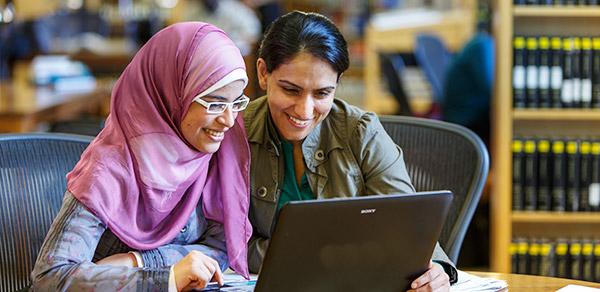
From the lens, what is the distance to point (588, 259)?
398 cm

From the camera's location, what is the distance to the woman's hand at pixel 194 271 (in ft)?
5.09

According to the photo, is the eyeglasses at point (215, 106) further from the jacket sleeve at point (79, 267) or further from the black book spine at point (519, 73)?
the black book spine at point (519, 73)

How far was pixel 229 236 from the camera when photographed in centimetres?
183

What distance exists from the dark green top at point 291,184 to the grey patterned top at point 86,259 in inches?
10.7

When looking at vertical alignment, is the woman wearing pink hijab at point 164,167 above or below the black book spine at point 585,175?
above


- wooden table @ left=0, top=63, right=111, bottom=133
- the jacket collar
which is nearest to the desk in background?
wooden table @ left=0, top=63, right=111, bottom=133

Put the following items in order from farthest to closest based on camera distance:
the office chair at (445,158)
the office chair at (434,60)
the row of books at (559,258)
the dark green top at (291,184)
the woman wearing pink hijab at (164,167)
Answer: the office chair at (434,60), the row of books at (559,258), the office chair at (445,158), the dark green top at (291,184), the woman wearing pink hijab at (164,167)

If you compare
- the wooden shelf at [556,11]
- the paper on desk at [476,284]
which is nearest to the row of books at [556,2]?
the wooden shelf at [556,11]

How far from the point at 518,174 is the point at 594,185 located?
0.95 ft

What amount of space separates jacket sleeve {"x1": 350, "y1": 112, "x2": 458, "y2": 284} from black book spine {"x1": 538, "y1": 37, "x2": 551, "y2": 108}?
2107 millimetres

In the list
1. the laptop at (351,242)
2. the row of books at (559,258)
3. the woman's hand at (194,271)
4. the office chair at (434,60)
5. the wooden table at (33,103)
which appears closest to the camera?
the laptop at (351,242)

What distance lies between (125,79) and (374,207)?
1.86 feet

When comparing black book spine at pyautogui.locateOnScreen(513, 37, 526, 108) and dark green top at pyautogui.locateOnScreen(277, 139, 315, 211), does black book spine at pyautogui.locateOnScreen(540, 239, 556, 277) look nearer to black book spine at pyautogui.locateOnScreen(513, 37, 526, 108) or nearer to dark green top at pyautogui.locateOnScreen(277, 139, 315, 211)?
black book spine at pyautogui.locateOnScreen(513, 37, 526, 108)

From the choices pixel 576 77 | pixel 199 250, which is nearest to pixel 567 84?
pixel 576 77
